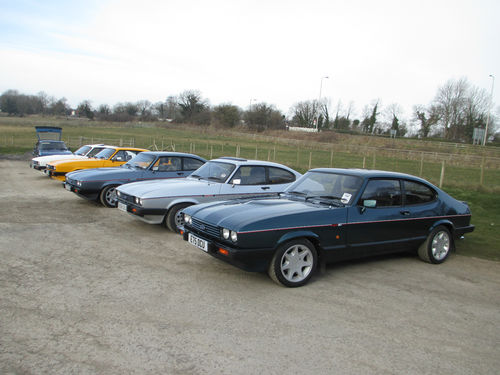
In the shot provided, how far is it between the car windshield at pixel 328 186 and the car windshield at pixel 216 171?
2.21 metres

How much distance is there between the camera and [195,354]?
134 inches

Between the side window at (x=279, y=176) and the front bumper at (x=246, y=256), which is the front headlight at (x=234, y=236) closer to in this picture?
the front bumper at (x=246, y=256)

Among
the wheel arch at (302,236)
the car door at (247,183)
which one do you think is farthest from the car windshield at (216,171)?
the wheel arch at (302,236)

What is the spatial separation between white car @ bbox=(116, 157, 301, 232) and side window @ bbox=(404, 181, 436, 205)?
114 inches

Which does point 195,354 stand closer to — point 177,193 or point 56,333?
point 56,333

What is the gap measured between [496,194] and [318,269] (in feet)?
36.4

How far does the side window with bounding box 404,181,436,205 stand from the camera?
254 inches

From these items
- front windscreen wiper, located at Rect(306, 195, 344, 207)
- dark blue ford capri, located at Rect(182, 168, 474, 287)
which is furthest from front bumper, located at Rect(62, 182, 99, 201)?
front windscreen wiper, located at Rect(306, 195, 344, 207)

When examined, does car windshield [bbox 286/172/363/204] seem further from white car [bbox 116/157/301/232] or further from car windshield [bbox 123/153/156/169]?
car windshield [bbox 123/153/156/169]

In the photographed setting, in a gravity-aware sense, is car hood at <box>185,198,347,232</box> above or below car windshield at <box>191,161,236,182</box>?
below

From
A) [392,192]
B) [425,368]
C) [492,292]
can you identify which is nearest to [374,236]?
[392,192]

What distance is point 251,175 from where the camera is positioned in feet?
27.7

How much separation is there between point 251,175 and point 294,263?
3504mm

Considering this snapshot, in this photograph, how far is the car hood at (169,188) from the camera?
309 inches
